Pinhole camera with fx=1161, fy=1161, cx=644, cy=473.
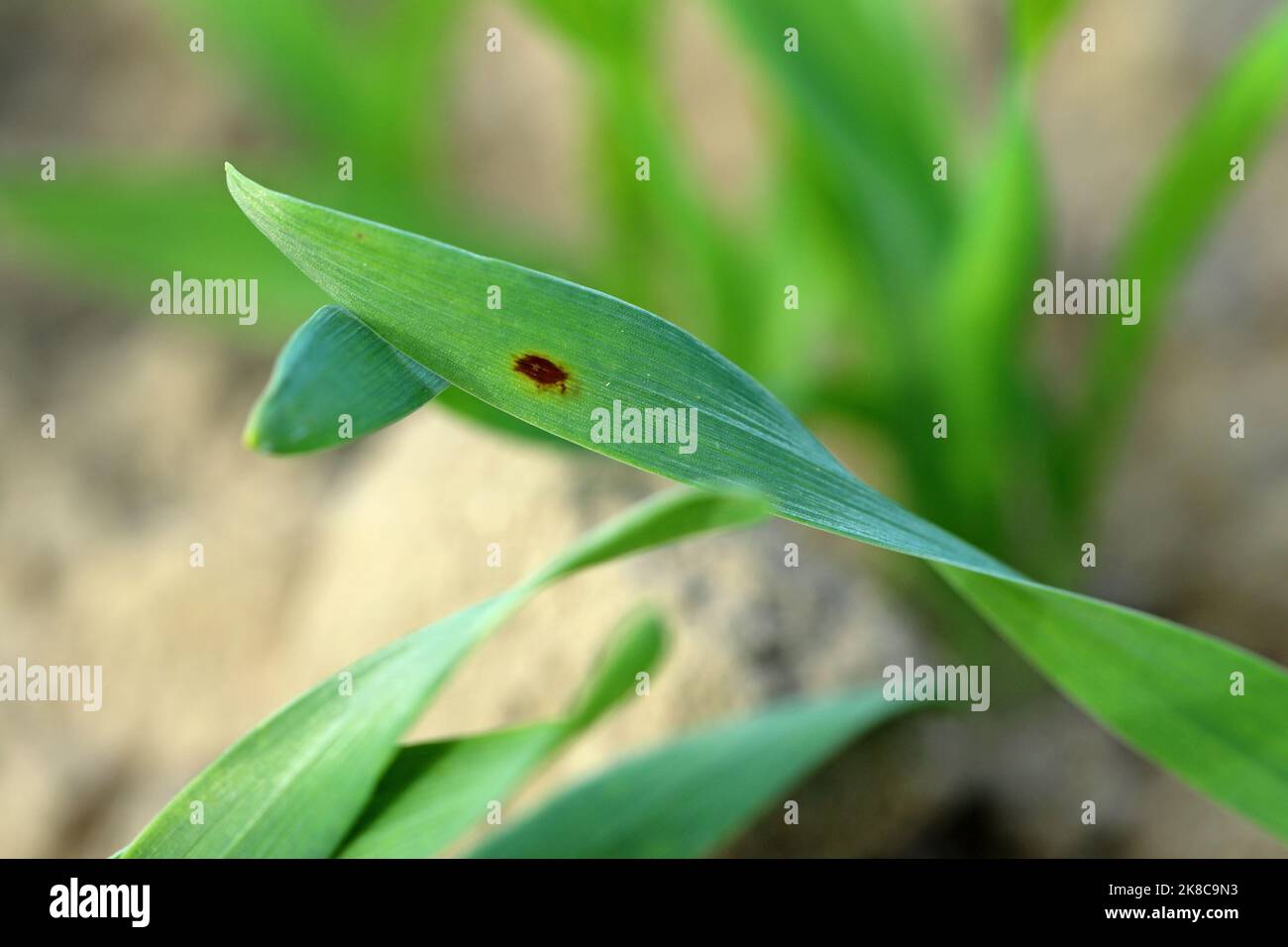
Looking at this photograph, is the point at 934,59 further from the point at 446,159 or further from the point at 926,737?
the point at 926,737

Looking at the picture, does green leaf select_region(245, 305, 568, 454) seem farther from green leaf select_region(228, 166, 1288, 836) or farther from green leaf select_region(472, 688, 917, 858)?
green leaf select_region(472, 688, 917, 858)

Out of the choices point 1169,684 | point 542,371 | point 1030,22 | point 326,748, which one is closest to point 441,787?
point 326,748

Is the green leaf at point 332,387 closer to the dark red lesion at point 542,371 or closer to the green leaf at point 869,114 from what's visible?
the dark red lesion at point 542,371

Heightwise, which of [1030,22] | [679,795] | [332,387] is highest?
[1030,22]

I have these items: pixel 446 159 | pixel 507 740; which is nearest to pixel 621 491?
pixel 507 740

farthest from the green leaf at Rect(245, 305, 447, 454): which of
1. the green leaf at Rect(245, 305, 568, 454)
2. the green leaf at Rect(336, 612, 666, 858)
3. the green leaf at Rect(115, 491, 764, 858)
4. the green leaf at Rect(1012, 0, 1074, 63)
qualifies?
the green leaf at Rect(1012, 0, 1074, 63)

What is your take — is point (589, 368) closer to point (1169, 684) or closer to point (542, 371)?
point (542, 371)

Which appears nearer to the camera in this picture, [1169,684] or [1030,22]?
[1169,684]
